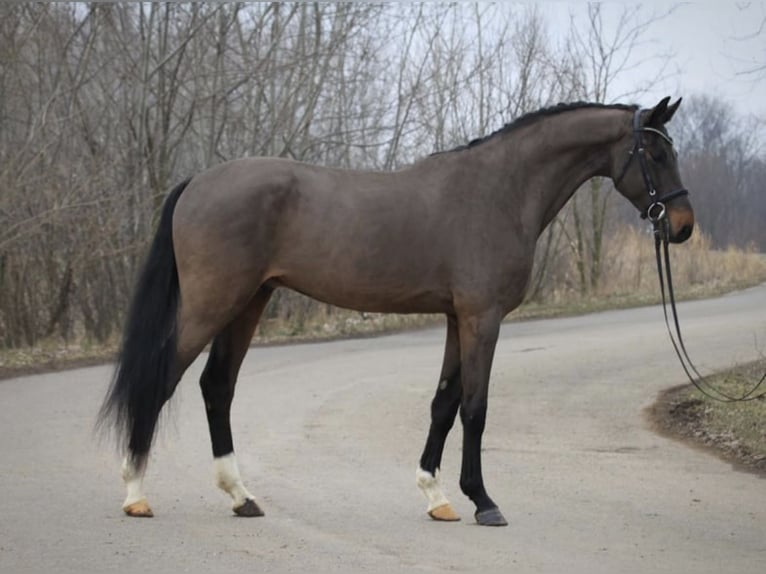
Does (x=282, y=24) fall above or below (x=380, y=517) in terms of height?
above

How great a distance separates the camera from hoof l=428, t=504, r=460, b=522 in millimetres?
7148

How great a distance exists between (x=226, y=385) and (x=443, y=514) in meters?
1.50

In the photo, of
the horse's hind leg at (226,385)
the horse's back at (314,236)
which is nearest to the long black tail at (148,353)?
the horse's back at (314,236)

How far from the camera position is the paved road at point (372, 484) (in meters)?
6.17

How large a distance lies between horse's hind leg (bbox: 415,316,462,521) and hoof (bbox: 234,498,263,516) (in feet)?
3.16

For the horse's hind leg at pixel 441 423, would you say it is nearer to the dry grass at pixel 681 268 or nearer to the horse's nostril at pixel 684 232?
the horse's nostril at pixel 684 232

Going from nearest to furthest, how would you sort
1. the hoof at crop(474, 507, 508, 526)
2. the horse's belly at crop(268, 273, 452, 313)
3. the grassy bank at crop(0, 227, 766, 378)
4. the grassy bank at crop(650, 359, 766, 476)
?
the hoof at crop(474, 507, 508, 526), the horse's belly at crop(268, 273, 452, 313), the grassy bank at crop(650, 359, 766, 476), the grassy bank at crop(0, 227, 766, 378)

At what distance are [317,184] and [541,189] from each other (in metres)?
1.36

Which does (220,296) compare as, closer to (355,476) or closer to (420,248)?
(420,248)

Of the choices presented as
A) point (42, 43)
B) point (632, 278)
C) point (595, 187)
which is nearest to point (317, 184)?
point (42, 43)

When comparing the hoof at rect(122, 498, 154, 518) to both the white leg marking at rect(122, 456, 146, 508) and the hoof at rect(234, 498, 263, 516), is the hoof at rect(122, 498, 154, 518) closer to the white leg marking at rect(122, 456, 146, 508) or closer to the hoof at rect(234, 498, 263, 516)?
the white leg marking at rect(122, 456, 146, 508)

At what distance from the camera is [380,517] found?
719 centimetres

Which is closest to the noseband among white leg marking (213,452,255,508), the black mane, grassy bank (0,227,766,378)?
the black mane

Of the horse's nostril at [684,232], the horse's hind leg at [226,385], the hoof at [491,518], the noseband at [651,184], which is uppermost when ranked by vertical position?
the noseband at [651,184]
